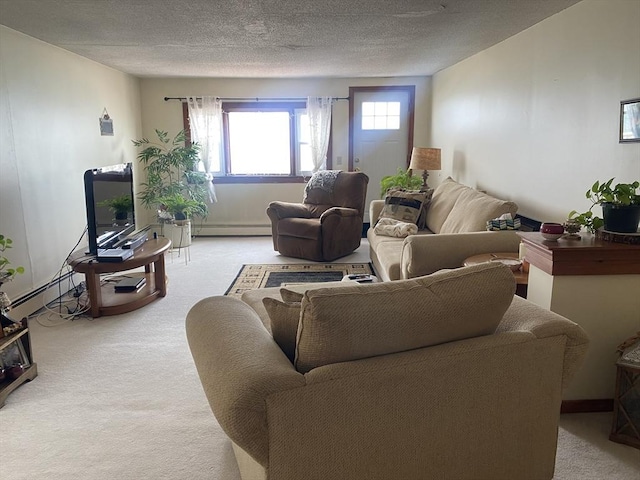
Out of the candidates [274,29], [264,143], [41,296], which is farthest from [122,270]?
[264,143]

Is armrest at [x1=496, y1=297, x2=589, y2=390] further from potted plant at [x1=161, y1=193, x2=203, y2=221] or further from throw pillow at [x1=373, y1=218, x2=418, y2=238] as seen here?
potted plant at [x1=161, y1=193, x2=203, y2=221]

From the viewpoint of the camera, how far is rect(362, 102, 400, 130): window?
6.87 m

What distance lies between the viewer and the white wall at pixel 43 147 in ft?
12.3

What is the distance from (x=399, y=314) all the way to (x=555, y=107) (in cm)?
268

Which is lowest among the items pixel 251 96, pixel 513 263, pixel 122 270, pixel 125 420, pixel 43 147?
pixel 125 420

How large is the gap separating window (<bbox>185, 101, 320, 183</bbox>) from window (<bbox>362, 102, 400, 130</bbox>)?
822 millimetres

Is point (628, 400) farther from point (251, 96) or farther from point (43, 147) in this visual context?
point (251, 96)

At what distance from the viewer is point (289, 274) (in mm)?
4988

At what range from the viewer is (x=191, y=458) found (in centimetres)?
212

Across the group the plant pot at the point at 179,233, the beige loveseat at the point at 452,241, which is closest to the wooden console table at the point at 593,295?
the beige loveseat at the point at 452,241

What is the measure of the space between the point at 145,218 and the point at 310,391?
608 centimetres

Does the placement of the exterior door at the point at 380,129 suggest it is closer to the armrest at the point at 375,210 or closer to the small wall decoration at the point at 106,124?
the armrest at the point at 375,210

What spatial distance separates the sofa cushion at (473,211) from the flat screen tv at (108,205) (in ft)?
9.18

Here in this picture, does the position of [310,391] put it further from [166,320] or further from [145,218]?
[145,218]
